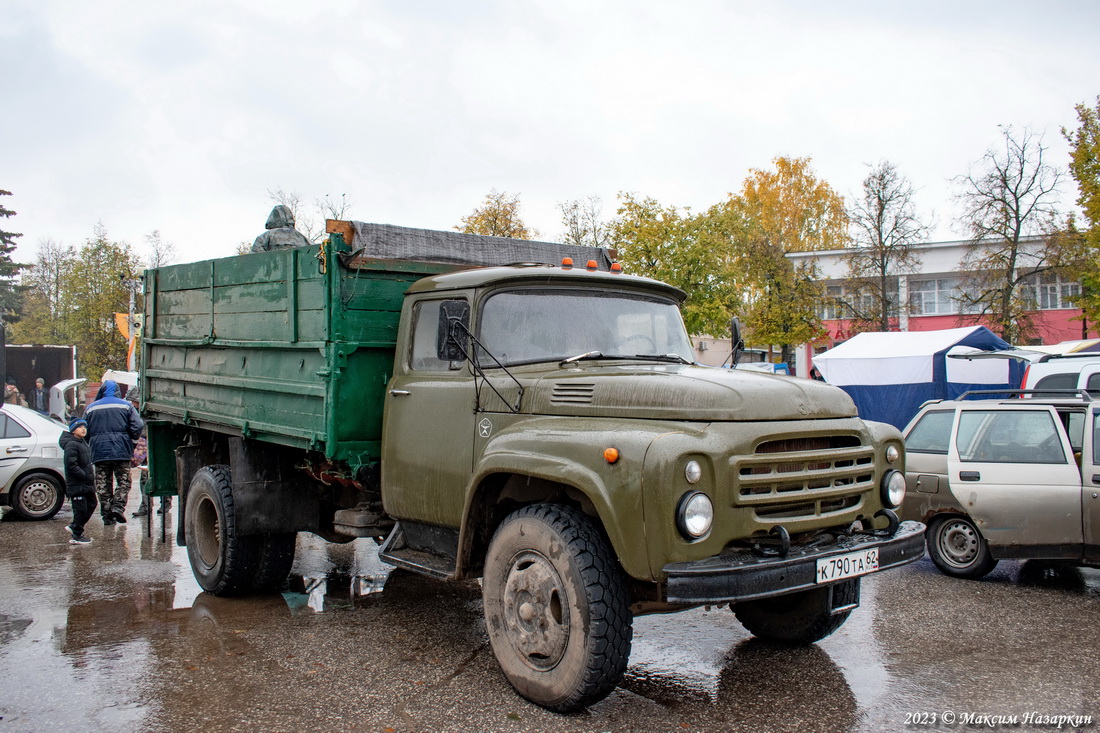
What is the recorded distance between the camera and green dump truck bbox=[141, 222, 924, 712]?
4.11 m

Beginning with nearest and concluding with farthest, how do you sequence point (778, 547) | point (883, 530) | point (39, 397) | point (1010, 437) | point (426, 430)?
1. point (778, 547)
2. point (883, 530)
3. point (426, 430)
4. point (1010, 437)
5. point (39, 397)

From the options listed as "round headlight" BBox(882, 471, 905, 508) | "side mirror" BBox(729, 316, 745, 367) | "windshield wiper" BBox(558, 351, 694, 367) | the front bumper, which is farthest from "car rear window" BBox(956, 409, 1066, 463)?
the front bumper

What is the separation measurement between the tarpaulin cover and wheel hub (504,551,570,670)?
2505mm

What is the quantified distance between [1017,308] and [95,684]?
2932cm

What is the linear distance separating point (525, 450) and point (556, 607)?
2.56 ft

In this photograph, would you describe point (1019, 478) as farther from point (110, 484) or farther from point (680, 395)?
point (110, 484)

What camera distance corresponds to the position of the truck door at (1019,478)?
22.5 ft

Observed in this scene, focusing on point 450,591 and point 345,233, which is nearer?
point 345,233

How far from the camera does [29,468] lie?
11391mm

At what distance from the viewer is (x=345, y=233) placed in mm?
5898

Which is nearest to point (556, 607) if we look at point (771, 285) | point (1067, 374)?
point (1067, 374)

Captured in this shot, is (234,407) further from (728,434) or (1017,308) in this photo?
(1017,308)

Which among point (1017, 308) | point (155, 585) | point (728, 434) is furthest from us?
point (1017, 308)

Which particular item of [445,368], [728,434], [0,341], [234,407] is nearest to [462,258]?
[445,368]
